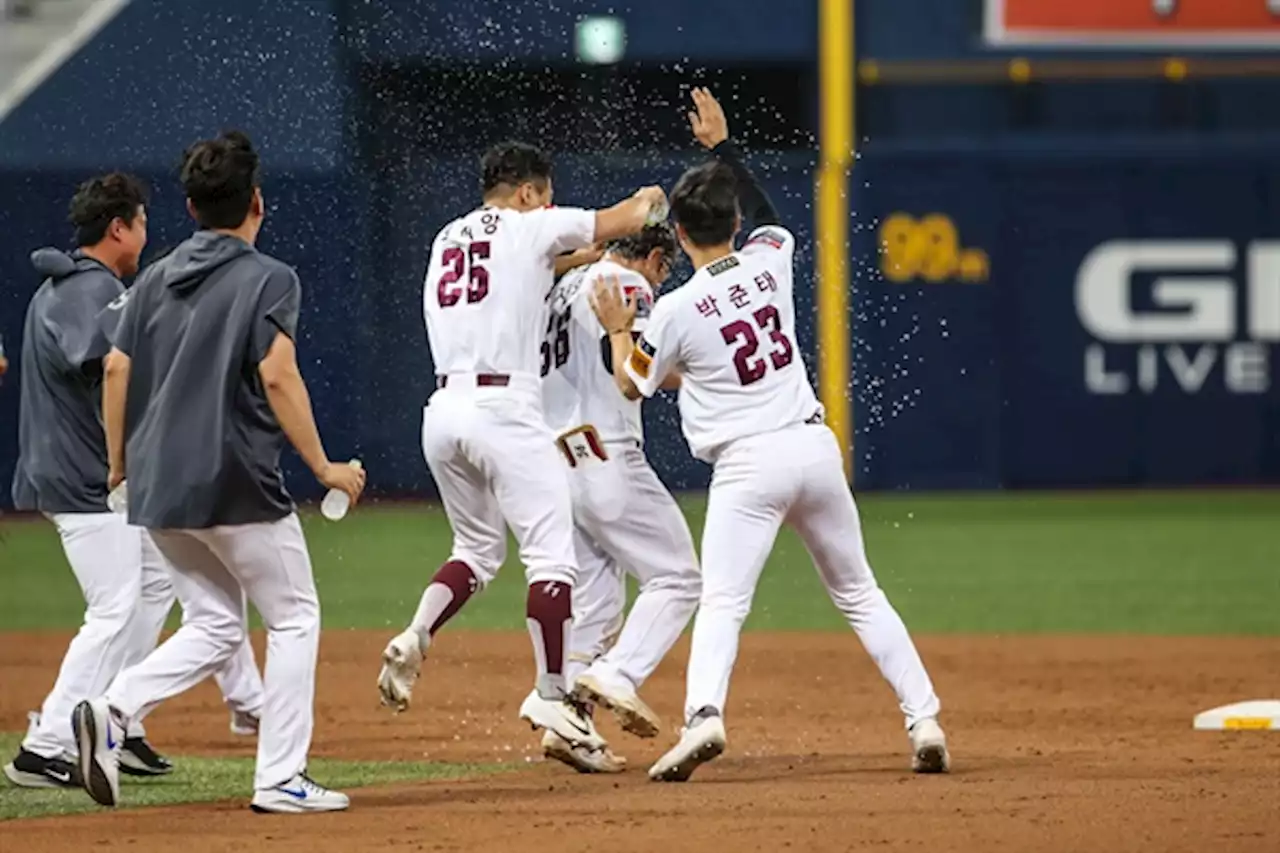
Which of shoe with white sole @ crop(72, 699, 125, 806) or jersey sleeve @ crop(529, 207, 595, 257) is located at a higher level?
jersey sleeve @ crop(529, 207, 595, 257)

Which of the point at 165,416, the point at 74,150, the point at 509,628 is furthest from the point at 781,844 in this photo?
the point at 74,150

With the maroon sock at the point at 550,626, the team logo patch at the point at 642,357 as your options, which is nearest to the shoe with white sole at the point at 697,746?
the maroon sock at the point at 550,626

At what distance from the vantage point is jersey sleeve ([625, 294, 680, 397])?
7.29 metres

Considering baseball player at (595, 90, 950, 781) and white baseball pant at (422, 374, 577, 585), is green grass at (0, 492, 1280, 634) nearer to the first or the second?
white baseball pant at (422, 374, 577, 585)

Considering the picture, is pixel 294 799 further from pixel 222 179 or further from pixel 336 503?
pixel 222 179

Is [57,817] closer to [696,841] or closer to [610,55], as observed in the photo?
[696,841]

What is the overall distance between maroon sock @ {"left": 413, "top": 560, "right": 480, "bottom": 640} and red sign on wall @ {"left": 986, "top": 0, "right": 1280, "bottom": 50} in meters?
14.3

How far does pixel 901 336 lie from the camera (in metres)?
21.1

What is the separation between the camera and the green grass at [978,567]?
13195 millimetres

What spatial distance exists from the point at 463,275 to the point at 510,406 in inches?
17.2

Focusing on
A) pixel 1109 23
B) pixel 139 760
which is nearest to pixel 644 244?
pixel 139 760

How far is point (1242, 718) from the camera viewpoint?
884 centimetres

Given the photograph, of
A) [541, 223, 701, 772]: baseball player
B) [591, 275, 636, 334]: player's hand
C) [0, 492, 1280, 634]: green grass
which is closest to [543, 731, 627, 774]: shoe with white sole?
[541, 223, 701, 772]: baseball player

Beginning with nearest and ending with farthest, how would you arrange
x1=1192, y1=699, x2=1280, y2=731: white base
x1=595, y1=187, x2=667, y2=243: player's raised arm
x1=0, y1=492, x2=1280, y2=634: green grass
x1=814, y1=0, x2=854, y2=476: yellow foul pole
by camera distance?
1. x1=595, y1=187, x2=667, y2=243: player's raised arm
2. x1=1192, y1=699, x2=1280, y2=731: white base
3. x1=0, y1=492, x2=1280, y2=634: green grass
4. x1=814, y1=0, x2=854, y2=476: yellow foul pole
